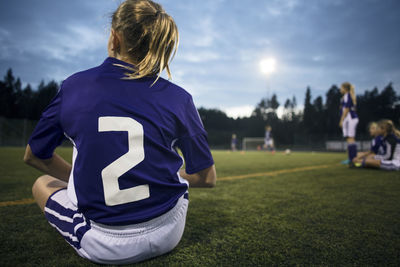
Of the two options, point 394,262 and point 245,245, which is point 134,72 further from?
point 394,262

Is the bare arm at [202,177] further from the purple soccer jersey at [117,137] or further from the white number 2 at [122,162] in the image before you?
the white number 2 at [122,162]

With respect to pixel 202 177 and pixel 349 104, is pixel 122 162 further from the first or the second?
pixel 349 104

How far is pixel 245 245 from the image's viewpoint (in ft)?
4.84

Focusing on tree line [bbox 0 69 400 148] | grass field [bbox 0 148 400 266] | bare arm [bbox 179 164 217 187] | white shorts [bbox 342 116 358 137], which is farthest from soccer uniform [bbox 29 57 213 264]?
tree line [bbox 0 69 400 148]

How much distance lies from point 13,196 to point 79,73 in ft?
8.41

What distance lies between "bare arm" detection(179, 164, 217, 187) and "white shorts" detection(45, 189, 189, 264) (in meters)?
0.12

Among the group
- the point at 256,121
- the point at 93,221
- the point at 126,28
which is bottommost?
the point at 93,221

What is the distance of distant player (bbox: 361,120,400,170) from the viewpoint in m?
5.73

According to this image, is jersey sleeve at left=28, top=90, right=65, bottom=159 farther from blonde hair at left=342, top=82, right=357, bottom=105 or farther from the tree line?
the tree line

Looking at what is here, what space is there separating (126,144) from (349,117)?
7.86 m

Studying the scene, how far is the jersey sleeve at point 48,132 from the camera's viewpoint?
1.01 metres

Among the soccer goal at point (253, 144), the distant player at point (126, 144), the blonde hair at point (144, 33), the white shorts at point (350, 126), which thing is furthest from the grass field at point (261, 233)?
the soccer goal at point (253, 144)

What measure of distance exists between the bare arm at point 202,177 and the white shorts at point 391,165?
6374 mm

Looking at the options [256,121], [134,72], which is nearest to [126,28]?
[134,72]
